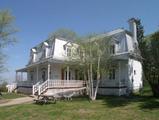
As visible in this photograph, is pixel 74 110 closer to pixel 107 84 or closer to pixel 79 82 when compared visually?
pixel 107 84

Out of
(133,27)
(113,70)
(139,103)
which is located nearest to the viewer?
(139,103)

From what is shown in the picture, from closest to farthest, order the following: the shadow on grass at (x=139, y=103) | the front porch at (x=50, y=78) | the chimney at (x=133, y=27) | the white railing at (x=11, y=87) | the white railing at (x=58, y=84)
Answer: the shadow on grass at (x=139, y=103)
the white railing at (x=58, y=84)
the front porch at (x=50, y=78)
the chimney at (x=133, y=27)
the white railing at (x=11, y=87)

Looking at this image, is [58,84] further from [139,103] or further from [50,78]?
[139,103]

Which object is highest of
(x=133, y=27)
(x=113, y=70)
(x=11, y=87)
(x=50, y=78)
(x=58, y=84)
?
(x=133, y=27)

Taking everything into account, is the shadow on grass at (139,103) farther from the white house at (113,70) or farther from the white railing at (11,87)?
the white railing at (11,87)

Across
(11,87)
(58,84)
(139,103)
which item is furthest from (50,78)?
(139,103)

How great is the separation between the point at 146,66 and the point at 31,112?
12652 millimetres

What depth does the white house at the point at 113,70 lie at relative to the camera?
81.1ft

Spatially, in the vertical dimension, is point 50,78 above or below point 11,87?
above

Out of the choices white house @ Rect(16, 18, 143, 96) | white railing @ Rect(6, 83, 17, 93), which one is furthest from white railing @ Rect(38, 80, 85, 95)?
white railing @ Rect(6, 83, 17, 93)

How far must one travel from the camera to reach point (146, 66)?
21953 mm

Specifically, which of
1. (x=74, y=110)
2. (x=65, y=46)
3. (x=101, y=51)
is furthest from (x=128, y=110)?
(x=65, y=46)

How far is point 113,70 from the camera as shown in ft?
85.4

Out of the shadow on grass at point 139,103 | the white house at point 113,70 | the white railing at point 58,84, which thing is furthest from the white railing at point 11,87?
the shadow on grass at point 139,103
